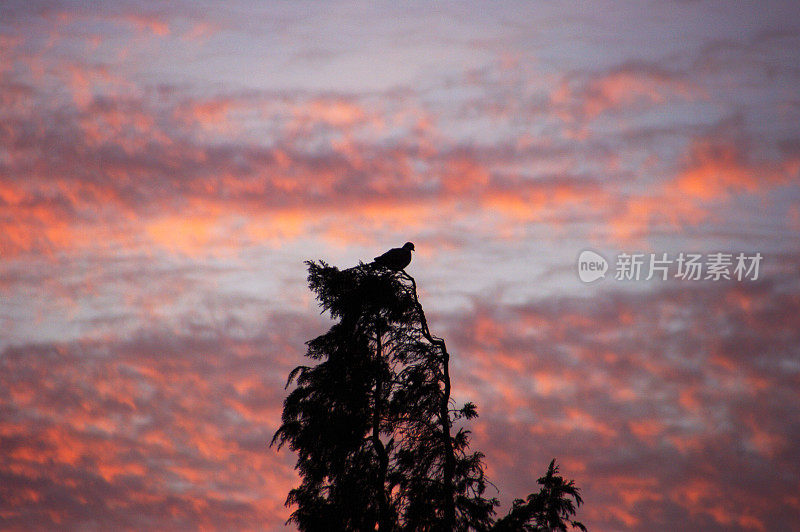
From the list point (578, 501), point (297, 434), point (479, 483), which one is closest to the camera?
point (578, 501)

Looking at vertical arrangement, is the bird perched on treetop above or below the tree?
above

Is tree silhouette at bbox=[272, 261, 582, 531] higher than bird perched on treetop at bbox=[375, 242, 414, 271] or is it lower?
lower

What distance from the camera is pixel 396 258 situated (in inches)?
709

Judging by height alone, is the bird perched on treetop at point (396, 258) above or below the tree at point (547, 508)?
above

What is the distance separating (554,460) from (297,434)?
5.33 metres

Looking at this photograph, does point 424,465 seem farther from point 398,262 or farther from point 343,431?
point 398,262

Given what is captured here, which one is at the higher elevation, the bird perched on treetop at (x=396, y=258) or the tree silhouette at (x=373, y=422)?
the bird perched on treetop at (x=396, y=258)

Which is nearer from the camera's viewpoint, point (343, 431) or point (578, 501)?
point (578, 501)

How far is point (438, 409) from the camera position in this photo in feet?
53.2

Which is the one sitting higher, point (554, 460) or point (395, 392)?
point (395, 392)

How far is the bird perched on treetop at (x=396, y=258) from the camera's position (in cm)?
1750

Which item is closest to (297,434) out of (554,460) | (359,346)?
(359,346)

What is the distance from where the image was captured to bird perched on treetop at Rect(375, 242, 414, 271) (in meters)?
17.5

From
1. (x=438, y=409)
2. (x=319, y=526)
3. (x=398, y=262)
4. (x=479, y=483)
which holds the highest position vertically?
(x=398, y=262)
